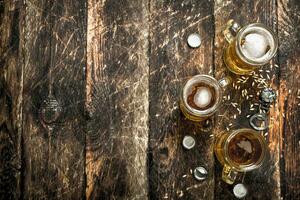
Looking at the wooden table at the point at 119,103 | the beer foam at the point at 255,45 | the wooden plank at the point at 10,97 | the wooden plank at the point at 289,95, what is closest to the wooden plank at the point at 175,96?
the wooden table at the point at 119,103

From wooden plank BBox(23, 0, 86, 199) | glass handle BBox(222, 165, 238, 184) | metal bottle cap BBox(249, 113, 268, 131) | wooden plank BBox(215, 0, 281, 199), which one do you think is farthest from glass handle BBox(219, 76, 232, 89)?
wooden plank BBox(23, 0, 86, 199)

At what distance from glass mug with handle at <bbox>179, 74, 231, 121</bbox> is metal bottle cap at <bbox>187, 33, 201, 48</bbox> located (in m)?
0.11

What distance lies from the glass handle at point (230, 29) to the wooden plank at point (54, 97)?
41 centimetres

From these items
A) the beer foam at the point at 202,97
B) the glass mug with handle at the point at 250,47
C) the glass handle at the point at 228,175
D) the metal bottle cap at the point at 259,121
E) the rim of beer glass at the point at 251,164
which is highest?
the glass mug with handle at the point at 250,47

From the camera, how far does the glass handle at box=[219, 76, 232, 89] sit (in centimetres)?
149

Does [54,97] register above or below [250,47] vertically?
below

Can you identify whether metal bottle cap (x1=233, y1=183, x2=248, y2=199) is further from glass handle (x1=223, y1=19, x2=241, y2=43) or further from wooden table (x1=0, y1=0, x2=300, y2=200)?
glass handle (x1=223, y1=19, x2=241, y2=43)

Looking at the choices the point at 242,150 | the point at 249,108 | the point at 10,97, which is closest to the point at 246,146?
the point at 242,150

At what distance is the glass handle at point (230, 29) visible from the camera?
4.89ft

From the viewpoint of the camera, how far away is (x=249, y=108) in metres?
1.51

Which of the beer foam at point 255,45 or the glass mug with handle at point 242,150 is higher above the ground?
the beer foam at point 255,45

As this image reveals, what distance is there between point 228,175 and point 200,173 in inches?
3.2

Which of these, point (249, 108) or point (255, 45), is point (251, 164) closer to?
point (249, 108)

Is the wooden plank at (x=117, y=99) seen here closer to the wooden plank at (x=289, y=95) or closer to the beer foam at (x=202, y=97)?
the beer foam at (x=202, y=97)
